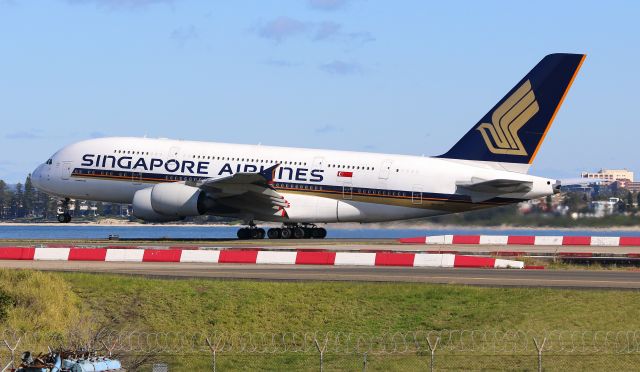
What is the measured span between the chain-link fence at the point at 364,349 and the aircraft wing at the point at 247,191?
29.2 m

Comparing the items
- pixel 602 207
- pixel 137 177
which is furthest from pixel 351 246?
pixel 602 207

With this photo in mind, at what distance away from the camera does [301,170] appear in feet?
212

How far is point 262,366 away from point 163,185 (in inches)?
1374

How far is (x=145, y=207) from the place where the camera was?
64125mm

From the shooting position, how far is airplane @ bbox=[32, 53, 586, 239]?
62.6 m

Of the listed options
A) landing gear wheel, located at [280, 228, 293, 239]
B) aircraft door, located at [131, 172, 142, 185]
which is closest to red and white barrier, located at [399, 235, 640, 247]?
landing gear wheel, located at [280, 228, 293, 239]

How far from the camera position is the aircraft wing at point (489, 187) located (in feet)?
200

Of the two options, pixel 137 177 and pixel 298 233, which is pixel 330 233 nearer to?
pixel 298 233

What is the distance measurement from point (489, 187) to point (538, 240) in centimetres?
625

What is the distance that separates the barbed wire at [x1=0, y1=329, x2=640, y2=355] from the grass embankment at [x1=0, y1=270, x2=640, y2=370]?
0.54 m

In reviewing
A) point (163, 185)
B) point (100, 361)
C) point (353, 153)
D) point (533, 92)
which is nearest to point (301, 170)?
point (353, 153)

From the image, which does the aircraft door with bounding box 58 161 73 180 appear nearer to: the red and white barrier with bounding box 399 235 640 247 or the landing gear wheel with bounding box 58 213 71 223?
the landing gear wheel with bounding box 58 213 71 223

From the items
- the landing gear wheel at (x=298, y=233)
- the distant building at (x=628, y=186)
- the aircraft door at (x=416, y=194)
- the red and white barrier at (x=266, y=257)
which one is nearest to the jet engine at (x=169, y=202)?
the landing gear wheel at (x=298, y=233)

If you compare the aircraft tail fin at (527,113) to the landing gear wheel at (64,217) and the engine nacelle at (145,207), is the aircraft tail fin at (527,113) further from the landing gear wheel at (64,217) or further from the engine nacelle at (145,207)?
the landing gear wheel at (64,217)
